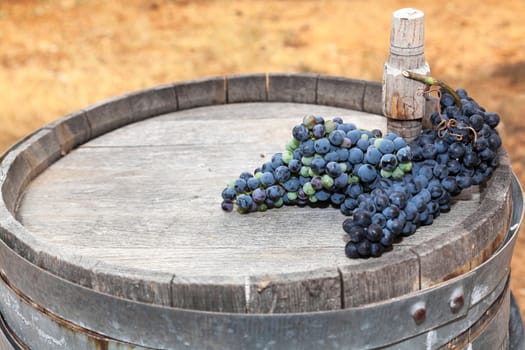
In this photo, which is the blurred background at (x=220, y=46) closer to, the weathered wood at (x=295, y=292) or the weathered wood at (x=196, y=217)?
the weathered wood at (x=196, y=217)

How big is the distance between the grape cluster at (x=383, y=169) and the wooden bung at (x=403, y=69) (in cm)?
5

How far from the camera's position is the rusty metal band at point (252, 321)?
54.9 inches

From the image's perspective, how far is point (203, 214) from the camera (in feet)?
5.89

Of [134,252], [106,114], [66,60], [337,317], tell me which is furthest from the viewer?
[66,60]

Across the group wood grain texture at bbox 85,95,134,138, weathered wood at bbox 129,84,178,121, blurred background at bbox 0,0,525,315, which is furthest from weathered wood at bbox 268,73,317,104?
blurred background at bbox 0,0,525,315

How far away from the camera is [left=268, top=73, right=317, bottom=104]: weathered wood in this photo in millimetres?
2430

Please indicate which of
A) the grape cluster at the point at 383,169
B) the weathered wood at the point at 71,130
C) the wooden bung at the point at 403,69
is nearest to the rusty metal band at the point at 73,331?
the grape cluster at the point at 383,169

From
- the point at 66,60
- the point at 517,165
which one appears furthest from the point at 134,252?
the point at 66,60

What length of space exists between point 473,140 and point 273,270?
1.86 ft

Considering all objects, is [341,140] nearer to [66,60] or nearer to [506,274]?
[506,274]

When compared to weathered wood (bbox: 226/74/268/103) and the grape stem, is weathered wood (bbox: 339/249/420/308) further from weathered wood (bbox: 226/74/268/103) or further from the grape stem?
weathered wood (bbox: 226/74/268/103)

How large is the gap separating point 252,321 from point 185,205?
534 mm

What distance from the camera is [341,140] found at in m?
1.61

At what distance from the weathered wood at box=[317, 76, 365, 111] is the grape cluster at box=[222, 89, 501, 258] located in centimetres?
63
